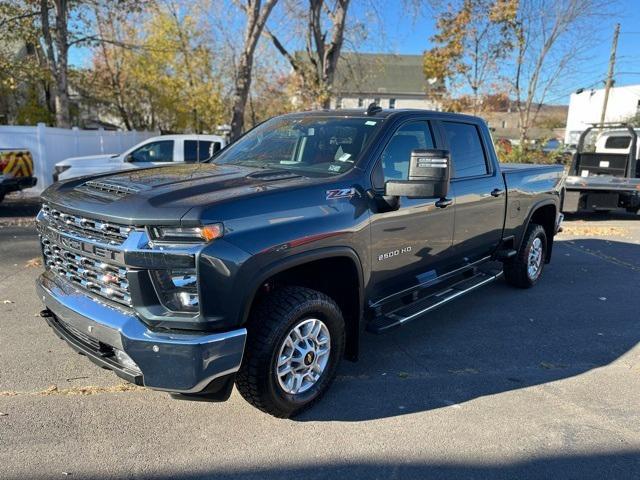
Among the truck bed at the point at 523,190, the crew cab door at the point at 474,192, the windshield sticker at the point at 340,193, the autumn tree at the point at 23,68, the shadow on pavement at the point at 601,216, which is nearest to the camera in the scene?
the windshield sticker at the point at 340,193

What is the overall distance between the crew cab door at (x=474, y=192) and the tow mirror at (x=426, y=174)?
1200 mm

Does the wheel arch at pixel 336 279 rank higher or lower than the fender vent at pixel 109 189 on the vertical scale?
lower

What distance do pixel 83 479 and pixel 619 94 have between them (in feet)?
181

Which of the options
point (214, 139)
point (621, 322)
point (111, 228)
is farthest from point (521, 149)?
point (111, 228)

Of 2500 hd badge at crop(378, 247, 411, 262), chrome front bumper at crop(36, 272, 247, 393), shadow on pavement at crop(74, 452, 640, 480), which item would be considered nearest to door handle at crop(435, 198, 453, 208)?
2500 hd badge at crop(378, 247, 411, 262)

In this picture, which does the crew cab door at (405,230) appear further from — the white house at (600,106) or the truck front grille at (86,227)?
the white house at (600,106)

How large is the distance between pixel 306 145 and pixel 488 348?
241 cm

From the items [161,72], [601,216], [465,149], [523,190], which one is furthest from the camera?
[161,72]

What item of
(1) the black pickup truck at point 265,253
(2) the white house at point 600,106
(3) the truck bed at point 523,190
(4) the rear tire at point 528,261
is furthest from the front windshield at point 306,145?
(2) the white house at point 600,106

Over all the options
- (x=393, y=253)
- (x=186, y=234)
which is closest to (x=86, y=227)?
(x=186, y=234)

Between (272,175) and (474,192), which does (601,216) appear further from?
(272,175)

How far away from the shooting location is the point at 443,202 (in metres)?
4.26

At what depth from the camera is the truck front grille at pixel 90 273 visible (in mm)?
2803

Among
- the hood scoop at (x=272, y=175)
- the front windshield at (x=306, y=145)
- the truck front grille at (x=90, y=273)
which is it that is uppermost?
the front windshield at (x=306, y=145)
